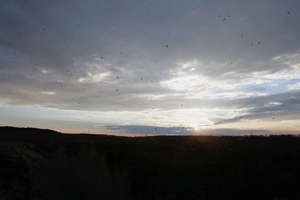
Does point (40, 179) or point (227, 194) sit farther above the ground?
point (40, 179)

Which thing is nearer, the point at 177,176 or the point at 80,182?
the point at 80,182

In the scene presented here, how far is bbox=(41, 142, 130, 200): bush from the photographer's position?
740cm

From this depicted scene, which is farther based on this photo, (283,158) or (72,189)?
(283,158)

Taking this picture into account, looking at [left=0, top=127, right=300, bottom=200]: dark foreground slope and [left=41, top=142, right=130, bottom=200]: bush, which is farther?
[left=0, top=127, right=300, bottom=200]: dark foreground slope

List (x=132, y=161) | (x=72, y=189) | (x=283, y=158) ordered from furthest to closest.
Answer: (x=132, y=161)
(x=283, y=158)
(x=72, y=189)

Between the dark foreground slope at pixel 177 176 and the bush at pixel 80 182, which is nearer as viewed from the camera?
the bush at pixel 80 182

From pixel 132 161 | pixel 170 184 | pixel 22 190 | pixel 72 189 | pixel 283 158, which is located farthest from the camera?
pixel 132 161

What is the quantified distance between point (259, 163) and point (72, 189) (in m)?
9.76

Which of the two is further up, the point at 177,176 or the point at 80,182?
the point at 80,182

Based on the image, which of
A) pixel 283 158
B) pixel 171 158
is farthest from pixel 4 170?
pixel 283 158

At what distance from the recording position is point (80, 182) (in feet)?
26.8

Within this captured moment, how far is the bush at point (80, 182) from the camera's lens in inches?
291

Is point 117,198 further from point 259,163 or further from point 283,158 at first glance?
point 283,158

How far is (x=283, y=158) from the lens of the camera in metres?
11.4
